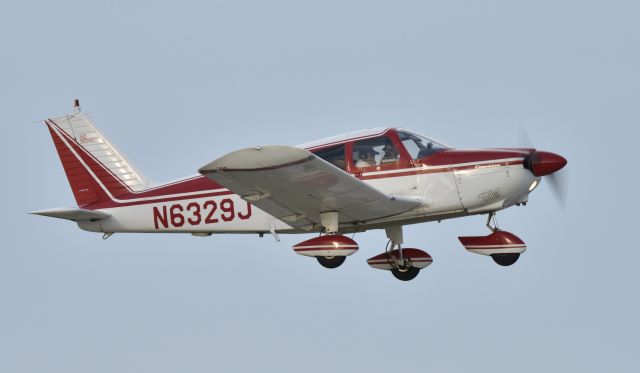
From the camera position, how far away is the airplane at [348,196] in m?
15.7

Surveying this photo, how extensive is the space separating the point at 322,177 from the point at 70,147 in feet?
18.2

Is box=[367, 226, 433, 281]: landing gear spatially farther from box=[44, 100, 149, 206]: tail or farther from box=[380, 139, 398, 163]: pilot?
box=[44, 100, 149, 206]: tail

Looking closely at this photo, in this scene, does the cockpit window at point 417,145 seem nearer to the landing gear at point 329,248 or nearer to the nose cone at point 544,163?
the nose cone at point 544,163

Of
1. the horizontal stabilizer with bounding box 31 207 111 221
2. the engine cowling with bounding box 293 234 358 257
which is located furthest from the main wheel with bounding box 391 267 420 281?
the horizontal stabilizer with bounding box 31 207 111 221

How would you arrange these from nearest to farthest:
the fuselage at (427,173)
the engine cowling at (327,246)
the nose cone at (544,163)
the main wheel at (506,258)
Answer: the engine cowling at (327,246) → the nose cone at (544,163) → the fuselage at (427,173) → the main wheel at (506,258)

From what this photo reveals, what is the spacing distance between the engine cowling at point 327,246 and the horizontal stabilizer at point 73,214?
Result: 3.59 meters

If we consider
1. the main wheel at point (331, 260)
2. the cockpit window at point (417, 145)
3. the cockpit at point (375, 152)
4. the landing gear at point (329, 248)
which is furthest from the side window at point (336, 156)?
the main wheel at point (331, 260)

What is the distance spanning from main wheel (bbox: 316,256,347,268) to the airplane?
0.01 metres

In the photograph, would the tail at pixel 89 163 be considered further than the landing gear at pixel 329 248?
Yes

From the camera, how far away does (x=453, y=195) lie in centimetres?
1669

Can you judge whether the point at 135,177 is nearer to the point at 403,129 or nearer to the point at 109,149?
the point at 109,149

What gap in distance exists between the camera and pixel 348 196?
16203 millimetres

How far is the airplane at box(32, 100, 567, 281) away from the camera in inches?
618

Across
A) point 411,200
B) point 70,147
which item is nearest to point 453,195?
point 411,200
